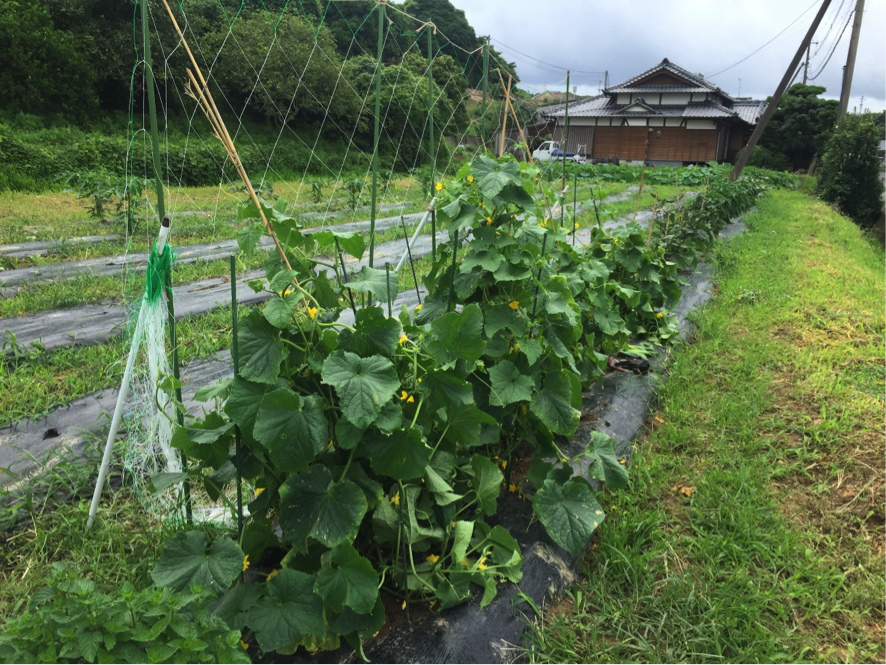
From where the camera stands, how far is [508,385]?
188 centimetres

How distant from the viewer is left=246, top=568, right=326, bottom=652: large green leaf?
1220mm

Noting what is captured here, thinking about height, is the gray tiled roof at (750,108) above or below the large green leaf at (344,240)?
above

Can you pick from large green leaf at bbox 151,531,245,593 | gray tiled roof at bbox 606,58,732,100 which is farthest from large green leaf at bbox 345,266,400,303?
gray tiled roof at bbox 606,58,732,100

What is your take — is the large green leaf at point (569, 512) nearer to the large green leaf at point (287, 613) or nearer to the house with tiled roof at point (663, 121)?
the large green leaf at point (287, 613)

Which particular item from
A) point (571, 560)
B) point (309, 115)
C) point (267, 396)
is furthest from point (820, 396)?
point (309, 115)

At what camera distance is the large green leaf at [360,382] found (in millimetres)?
1250

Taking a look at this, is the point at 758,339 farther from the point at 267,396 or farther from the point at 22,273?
the point at 22,273

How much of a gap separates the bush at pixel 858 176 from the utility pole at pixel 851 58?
2106 millimetres

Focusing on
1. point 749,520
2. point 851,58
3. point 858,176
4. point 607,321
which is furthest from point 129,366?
point 851,58

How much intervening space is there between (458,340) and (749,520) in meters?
1.42

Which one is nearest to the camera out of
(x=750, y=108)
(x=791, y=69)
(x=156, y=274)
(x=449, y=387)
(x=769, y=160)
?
(x=449, y=387)

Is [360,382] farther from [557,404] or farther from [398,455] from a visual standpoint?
[557,404]

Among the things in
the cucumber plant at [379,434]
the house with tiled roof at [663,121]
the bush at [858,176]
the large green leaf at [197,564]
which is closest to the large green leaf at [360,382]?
the cucumber plant at [379,434]

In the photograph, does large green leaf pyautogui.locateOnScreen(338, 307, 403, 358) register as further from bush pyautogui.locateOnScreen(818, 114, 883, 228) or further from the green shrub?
bush pyautogui.locateOnScreen(818, 114, 883, 228)
